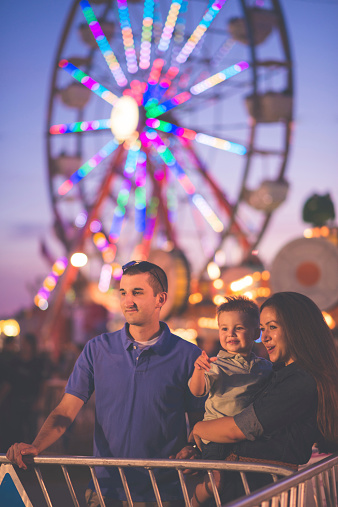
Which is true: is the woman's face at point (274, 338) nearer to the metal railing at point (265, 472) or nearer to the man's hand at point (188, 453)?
the metal railing at point (265, 472)

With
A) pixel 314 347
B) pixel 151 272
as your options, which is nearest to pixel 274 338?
pixel 314 347

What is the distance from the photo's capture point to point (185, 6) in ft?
52.4

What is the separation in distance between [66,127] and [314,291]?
37.5 ft

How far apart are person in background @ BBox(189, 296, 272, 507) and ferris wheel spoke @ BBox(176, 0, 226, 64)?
14118 millimetres

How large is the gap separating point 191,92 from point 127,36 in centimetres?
208

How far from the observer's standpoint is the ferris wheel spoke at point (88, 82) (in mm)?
15969

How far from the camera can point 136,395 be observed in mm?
2795

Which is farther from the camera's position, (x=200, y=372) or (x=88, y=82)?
(x=88, y=82)

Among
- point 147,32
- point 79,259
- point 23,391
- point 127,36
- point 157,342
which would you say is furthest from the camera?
point 79,259

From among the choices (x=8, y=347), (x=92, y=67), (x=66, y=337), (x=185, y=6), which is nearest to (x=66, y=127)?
(x=92, y=67)

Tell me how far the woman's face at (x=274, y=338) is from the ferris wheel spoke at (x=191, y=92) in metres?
13.6

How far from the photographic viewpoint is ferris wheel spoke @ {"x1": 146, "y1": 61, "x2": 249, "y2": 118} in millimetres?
15633

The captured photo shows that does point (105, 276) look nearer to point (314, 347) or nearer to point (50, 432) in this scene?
point (50, 432)

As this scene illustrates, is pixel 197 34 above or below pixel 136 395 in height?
above
